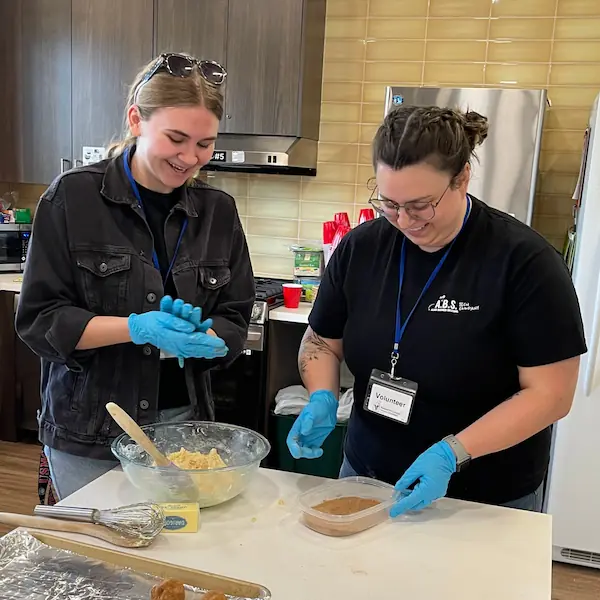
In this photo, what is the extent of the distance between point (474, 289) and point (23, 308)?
0.95 m

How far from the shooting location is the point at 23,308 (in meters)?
1.48

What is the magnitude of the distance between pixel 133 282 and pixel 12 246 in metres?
2.47

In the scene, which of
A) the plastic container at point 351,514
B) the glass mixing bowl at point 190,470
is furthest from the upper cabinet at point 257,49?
the plastic container at point 351,514

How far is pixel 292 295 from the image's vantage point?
308 centimetres

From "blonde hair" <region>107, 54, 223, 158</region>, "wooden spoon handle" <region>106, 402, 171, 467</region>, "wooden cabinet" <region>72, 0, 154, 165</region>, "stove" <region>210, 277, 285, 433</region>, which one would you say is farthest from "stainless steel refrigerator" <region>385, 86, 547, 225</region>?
"wooden spoon handle" <region>106, 402, 171, 467</region>

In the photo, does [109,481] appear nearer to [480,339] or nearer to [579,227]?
[480,339]

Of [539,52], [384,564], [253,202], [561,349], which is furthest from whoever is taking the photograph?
[253,202]

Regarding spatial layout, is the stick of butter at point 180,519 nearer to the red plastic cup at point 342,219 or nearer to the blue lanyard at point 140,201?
the blue lanyard at point 140,201

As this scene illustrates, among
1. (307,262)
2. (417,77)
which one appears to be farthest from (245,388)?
(417,77)

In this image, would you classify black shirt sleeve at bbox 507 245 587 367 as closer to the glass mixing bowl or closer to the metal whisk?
the glass mixing bowl

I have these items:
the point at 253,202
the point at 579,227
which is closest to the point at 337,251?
the point at 579,227

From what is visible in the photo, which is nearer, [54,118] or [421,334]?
[421,334]

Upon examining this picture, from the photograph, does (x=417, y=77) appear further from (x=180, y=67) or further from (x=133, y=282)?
(x=133, y=282)

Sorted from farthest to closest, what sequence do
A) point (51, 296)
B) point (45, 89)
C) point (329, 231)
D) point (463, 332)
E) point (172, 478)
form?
point (45, 89) < point (329, 231) < point (51, 296) < point (463, 332) < point (172, 478)
